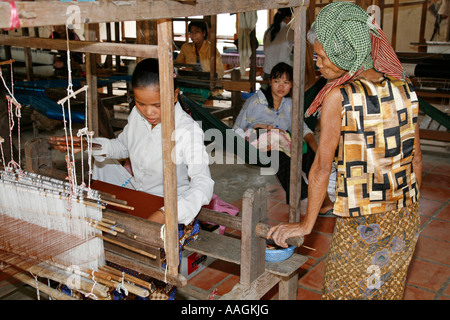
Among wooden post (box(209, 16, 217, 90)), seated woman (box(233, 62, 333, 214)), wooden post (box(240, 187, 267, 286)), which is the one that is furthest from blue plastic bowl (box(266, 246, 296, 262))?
wooden post (box(209, 16, 217, 90))

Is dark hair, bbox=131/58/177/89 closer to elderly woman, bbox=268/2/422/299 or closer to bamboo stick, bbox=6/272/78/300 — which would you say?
elderly woman, bbox=268/2/422/299

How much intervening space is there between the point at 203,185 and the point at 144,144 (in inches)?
22.9

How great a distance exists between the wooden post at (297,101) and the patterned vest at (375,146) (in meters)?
0.63

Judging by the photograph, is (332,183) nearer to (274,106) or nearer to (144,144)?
(274,106)

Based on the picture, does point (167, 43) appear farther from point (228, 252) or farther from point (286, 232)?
point (228, 252)

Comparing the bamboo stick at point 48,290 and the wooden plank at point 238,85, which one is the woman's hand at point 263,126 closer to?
the wooden plank at point 238,85

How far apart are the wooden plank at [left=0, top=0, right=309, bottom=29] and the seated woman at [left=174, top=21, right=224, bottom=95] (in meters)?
4.98

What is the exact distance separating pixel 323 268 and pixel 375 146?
5.74 ft

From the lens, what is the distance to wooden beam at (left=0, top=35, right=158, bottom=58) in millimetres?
1468

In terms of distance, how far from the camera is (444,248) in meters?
3.42

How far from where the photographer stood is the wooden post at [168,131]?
4.64ft

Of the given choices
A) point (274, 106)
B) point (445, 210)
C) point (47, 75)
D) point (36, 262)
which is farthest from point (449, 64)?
point (47, 75)

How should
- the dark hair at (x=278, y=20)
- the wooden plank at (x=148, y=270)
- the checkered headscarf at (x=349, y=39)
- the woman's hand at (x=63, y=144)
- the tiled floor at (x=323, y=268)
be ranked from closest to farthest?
the checkered headscarf at (x=349, y=39) → the wooden plank at (x=148, y=270) → the woman's hand at (x=63, y=144) → the tiled floor at (x=323, y=268) → the dark hair at (x=278, y=20)

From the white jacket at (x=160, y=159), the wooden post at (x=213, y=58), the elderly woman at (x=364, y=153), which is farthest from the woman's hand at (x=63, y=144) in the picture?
the wooden post at (x=213, y=58)
